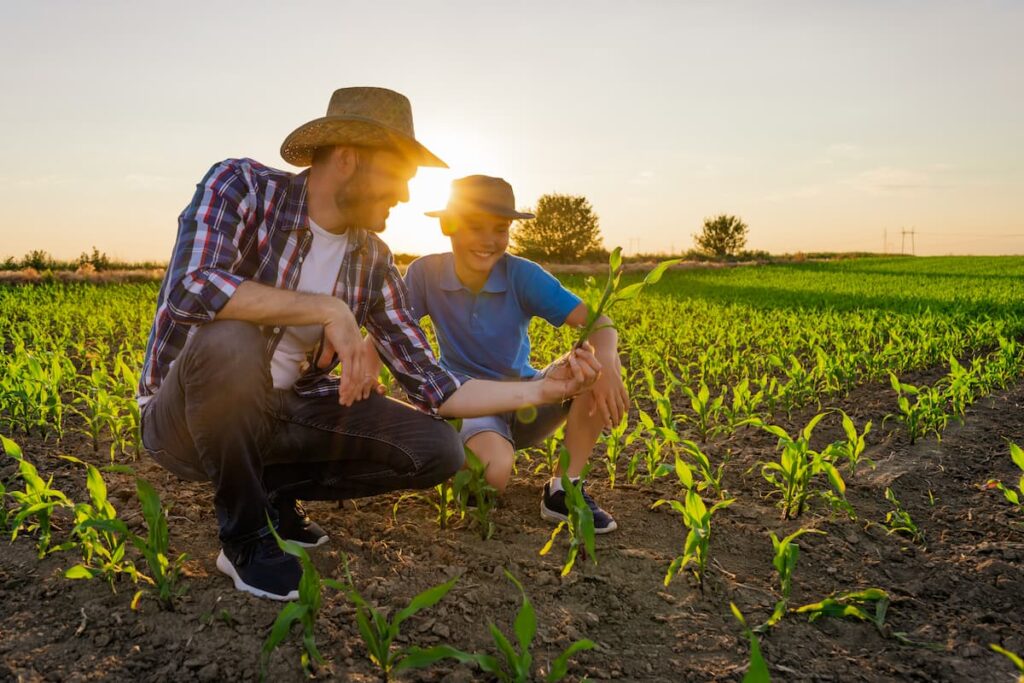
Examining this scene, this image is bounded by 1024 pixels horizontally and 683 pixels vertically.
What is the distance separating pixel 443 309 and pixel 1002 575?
2.38 metres

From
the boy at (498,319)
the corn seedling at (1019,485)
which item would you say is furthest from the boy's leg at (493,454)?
the corn seedling at (1019,485)

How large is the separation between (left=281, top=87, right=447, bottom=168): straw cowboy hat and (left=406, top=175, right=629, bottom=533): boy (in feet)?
1.67

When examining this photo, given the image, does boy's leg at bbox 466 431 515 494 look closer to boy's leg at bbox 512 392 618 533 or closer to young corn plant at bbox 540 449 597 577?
boy's leg at bbox 512 392 618 533

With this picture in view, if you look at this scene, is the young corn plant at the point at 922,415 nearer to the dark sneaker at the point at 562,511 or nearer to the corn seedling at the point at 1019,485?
the corn seedling at the point at 1019,485

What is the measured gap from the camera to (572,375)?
8.58ft

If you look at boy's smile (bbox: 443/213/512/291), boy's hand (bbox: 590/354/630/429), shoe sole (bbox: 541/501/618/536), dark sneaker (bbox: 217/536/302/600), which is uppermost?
boy's smile (bbox: 443/213/512/291)

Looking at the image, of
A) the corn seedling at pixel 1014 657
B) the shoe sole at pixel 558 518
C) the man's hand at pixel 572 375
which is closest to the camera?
the corn seedling at pixel 1014 657

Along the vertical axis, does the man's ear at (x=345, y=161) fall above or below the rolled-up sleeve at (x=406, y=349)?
above

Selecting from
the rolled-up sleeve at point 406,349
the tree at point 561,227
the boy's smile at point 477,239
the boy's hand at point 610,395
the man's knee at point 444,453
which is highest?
the tree at point 561,227

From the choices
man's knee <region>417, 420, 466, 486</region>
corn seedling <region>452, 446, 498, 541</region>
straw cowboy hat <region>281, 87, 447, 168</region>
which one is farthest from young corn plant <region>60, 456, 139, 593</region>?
straw cowboy hat <region>281, 87, 447, 168</region>

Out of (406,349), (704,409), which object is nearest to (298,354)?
(406,349)

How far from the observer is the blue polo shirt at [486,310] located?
126 inches

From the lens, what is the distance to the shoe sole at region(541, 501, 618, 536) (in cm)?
292

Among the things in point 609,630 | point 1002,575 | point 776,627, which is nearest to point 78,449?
point 609,630
